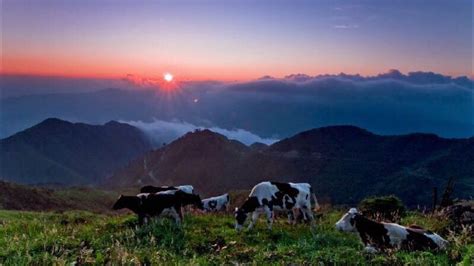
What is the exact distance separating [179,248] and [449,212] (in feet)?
42.8

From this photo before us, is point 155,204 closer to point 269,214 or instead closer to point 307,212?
point 269,214

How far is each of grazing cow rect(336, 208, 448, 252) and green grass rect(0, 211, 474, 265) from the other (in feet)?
1.51

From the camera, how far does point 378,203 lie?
26484mm

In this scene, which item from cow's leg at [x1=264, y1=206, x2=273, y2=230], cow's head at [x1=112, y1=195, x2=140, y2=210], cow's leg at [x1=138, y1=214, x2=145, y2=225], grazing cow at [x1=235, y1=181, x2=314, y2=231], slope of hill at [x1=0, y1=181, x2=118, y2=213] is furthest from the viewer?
slope of hill at [x1=0, y1=181, x2=118, y2=213]

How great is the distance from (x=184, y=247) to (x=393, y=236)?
6.54 meters

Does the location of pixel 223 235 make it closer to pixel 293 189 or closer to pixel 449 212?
pixel 293 189

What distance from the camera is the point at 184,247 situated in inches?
532

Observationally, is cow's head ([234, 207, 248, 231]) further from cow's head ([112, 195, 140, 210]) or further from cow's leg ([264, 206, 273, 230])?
cow's head ([112, 195, 140, 210])

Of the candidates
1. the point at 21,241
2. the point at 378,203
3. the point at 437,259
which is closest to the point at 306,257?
the point at 437,259

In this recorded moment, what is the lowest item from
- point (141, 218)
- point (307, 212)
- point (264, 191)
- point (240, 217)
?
point (307, 212)

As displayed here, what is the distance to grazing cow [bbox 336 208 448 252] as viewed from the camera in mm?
14406

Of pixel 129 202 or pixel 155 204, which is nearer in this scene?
pixel 155 204

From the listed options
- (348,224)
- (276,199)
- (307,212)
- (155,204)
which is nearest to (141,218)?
(155,204)

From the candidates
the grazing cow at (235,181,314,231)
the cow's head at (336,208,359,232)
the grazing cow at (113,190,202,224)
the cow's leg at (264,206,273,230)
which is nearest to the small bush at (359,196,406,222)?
the grazing cow at (235,181,314,231)
